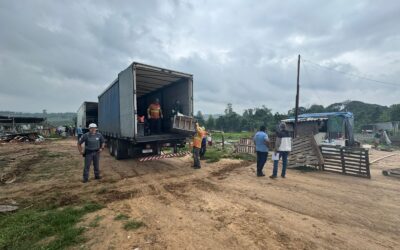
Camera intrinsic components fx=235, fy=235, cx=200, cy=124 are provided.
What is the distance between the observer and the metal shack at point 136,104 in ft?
27.9

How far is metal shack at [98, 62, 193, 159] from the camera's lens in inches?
335

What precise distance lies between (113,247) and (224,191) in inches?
130

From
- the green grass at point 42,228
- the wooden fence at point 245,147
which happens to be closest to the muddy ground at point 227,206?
the green grass at point 42,228

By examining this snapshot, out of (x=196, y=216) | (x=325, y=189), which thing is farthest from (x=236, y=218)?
(x=325, y=189)

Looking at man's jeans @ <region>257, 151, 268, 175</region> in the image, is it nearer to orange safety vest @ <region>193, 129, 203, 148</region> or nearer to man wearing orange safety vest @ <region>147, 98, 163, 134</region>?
orange safety vest @ <region>193, 129, 203, 148</region>

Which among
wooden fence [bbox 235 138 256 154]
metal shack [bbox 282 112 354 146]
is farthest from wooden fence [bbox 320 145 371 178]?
metal shack [bbox 282 112 354 146]

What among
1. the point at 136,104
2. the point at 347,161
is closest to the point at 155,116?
the point at 136,104

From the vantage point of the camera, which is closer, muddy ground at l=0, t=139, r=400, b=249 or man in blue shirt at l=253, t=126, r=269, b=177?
muddy ground at l=0, t=139, r=400, b=249

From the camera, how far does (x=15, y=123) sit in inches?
1190

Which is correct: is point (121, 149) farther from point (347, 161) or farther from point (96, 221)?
point (347, 161)

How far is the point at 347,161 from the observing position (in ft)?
28.1

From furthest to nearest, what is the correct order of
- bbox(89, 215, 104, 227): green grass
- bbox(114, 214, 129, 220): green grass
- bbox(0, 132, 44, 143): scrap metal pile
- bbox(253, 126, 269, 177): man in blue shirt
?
bbox(0, 132, 44, 143): scrap metal pile → bbox(253, 126, 269, 177): man in blue shirt → bbox(114, 214, 129, 220): green grass → bbox(89, 215, 104, 227): green grass

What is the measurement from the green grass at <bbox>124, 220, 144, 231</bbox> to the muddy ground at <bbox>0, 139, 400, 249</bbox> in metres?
0.09

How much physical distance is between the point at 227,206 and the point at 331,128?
1595cm
